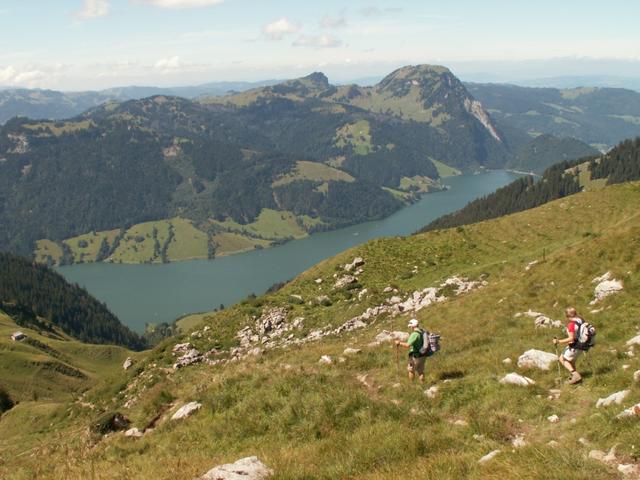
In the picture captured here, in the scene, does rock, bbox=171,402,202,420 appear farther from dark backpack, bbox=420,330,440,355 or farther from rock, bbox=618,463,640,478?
rock, bbox=618,463,640,478

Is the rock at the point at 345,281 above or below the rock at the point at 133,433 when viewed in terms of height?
below

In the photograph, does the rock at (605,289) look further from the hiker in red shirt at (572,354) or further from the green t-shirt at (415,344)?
the green t-shirt at (415,344)

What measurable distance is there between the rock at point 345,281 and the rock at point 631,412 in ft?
124

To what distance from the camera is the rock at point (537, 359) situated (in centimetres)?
1831

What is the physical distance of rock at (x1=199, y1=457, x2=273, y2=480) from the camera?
11672 millimetres

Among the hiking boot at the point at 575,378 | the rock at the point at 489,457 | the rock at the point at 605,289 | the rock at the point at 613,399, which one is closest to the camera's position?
the rock at the point at 489,457

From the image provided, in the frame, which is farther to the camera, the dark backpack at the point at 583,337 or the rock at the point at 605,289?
the rock at the point at 605,289

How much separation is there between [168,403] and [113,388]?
917 inches

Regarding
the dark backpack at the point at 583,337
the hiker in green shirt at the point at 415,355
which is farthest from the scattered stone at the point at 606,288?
the hiker in green shirt at the point at 415,355

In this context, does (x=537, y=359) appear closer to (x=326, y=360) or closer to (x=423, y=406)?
(x=423, y=406)

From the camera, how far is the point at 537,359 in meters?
18.8

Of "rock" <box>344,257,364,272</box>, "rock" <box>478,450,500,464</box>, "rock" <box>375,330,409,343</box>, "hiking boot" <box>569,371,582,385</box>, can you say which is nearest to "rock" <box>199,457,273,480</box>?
"rock" <box>478,450,500,464</box>

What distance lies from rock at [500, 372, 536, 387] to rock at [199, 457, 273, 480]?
911 centimetres

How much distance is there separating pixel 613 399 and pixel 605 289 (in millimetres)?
14580
